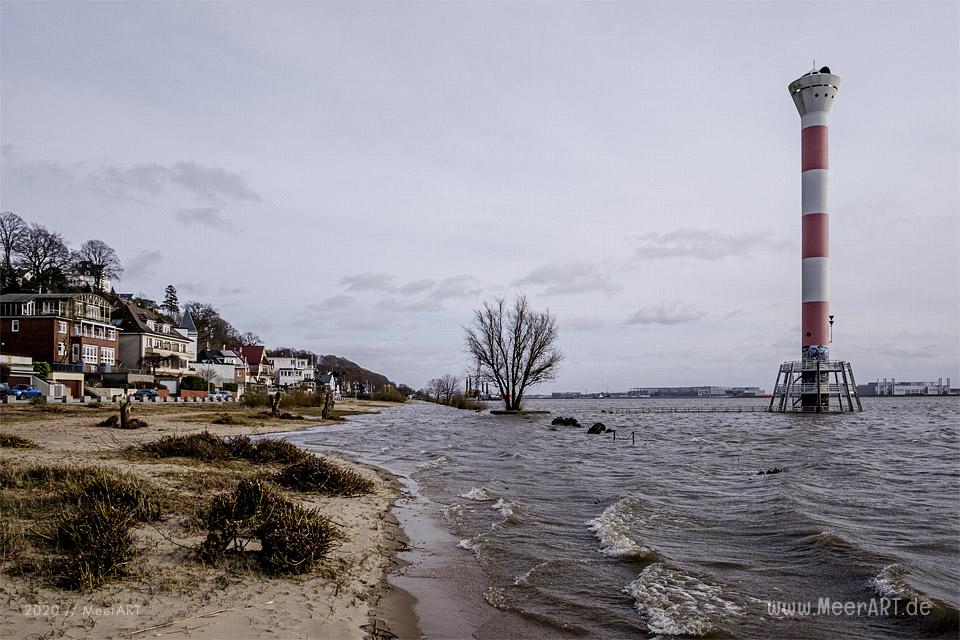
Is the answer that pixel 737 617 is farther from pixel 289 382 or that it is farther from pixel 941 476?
pixel 289 382

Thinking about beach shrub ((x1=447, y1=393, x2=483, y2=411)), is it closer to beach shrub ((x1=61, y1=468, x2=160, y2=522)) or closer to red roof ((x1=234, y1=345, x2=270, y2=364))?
red roof ((x1=234, y1=345, x2=270, y2=364))

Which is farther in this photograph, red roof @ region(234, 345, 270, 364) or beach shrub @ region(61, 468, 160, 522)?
red roof @ region(234, 345, 270, 364)

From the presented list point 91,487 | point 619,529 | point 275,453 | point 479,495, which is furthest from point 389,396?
point 91,487

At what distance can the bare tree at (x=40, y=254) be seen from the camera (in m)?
73.9

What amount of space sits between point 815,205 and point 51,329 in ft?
237

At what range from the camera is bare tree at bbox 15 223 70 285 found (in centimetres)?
7394

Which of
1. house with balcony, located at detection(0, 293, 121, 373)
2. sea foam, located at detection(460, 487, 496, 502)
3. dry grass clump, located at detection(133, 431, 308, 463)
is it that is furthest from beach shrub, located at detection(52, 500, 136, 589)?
house with balcony, located at detection(0, 293, 121, 373)

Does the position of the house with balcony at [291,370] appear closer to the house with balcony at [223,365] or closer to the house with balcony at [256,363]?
the house with balcony at [256,363]

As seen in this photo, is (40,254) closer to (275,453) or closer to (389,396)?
(389,396)

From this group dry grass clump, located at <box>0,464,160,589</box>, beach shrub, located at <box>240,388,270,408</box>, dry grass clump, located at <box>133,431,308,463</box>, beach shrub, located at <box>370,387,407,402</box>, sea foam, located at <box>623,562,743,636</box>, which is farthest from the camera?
beach shrub, located at <box>370,387,407,402</box>

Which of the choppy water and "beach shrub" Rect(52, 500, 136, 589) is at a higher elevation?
"beach shrub" Rect(52, 500, 136, 589)

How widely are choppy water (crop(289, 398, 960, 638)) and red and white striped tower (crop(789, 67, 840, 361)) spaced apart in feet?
137

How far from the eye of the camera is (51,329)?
5675 cm

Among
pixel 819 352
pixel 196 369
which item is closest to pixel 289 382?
pixel 196 369
